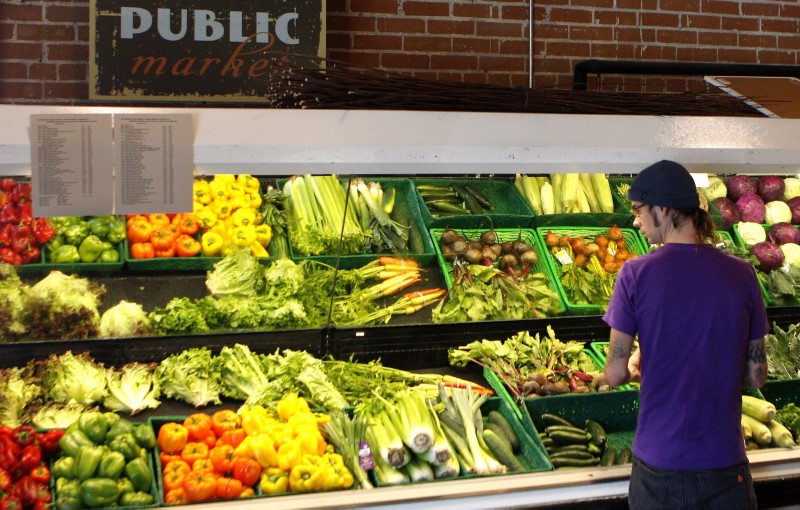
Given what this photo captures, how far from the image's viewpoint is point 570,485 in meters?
3.32

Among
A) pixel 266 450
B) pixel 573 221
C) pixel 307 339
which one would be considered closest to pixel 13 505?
pixel 266 450

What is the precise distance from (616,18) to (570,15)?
44 cm

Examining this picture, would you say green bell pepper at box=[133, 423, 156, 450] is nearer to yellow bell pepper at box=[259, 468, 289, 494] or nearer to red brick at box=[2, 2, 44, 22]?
yellow bell pepper at box=[259, 468, 289, 494]

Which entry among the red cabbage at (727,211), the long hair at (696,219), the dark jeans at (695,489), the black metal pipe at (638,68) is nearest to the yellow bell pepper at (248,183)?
the long hair at (696,219)

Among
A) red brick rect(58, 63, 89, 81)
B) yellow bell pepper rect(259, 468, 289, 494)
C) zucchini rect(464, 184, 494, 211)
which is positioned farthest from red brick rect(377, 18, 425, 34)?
yellow bell pepper rect(259, 468, 289, 494)

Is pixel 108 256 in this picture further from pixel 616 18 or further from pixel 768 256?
pixel 616 18

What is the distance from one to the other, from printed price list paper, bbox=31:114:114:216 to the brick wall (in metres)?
3.53

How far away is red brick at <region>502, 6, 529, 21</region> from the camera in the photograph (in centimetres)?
678

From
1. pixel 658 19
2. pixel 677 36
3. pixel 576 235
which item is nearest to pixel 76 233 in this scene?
pixel 576 235

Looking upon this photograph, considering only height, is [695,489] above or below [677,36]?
below

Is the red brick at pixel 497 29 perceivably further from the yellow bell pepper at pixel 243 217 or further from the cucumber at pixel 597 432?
the cucumber at pixel 597 432

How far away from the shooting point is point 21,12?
600cm

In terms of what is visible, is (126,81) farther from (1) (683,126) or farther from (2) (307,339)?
(1) (683,126)

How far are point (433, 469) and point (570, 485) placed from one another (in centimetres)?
56
